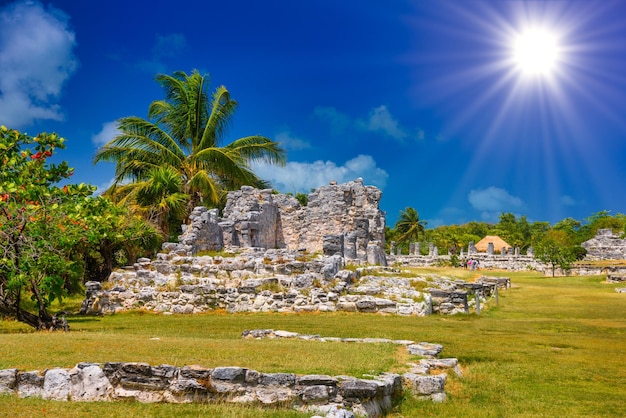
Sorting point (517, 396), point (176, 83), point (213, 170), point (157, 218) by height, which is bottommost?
point (517, 396)

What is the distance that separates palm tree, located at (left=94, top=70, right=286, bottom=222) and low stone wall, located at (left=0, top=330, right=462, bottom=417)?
1953cm

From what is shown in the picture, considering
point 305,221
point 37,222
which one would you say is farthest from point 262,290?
point 305,221

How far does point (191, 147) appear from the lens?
28797 millimetres

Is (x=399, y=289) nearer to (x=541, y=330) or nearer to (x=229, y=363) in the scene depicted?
(x=541, y=330)

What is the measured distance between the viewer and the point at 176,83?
28.7 metres

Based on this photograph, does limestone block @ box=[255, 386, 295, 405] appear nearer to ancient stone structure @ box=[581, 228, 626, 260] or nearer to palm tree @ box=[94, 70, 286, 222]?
palm tree @ box=[94, 70, 286, 222]

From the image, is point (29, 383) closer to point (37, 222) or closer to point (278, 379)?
point (278, 379)

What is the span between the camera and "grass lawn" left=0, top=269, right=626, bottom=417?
6.37m

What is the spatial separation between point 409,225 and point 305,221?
153 ft

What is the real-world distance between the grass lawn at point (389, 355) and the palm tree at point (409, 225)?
55821 millimetres

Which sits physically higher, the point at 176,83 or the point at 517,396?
the point at 176,83

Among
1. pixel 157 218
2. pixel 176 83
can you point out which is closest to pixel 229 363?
pixel 157 218

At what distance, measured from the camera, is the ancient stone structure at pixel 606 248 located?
54.3 meters

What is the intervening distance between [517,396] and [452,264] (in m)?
40.8
